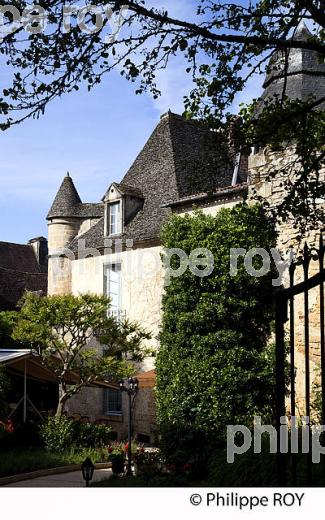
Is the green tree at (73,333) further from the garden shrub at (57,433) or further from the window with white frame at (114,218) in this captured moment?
the window with white frame at (114,218)

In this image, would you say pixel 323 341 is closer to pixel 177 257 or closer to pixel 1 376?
pixel 177 257

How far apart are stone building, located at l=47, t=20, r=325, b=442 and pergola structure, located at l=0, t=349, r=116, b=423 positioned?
164 centimetres

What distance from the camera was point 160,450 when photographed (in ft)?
43.4

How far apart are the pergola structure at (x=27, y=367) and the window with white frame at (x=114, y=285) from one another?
2746 millimetres

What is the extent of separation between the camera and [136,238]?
18.5m

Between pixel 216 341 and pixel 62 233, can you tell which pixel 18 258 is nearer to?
pixel 62 233

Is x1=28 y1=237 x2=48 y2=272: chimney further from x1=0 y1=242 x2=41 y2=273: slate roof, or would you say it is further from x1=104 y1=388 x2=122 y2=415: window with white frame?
x1=104 y1=388 x2=122 y2=415: window with white frame

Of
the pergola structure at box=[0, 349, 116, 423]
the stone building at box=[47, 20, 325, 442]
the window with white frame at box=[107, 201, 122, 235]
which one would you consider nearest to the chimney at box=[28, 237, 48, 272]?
the stone building at box=[47, 20, 325, 442]

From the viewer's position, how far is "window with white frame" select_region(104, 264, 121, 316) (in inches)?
759

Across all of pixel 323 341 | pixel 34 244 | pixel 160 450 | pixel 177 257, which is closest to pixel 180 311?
pixel 177 257

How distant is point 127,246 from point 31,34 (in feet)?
43.8

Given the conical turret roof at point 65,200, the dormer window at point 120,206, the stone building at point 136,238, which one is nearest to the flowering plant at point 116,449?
the stone building at point 136,238

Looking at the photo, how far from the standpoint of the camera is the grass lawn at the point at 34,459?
12531 mm

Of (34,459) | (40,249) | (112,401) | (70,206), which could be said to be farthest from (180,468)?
(40,249)
